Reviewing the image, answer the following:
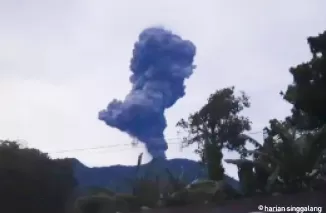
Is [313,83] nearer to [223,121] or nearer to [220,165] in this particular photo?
[220,165]

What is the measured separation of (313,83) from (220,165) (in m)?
5.59

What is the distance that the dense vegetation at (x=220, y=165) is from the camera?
20.8 metres

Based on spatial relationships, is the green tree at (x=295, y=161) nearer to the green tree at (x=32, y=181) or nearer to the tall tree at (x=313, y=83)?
the tall tree at (x=313, y=83)

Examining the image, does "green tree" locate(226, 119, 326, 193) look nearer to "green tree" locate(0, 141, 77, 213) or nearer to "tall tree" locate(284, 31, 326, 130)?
"tall tree" locate(284, 31, 326, 130)

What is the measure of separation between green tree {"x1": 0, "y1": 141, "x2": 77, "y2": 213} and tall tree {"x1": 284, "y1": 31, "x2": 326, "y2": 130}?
1859 centimetres

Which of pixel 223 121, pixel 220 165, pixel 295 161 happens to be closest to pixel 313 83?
pixel 295 161

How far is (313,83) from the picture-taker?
846 inches

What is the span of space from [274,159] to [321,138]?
6.76ft

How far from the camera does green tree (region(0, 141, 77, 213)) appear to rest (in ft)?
110

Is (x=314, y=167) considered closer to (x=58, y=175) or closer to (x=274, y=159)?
(x=274, y=159)

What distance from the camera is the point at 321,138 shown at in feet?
65.6

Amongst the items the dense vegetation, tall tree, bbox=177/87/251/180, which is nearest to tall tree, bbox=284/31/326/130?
the dense vegetation

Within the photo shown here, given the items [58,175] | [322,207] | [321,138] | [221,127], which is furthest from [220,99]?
[322,207]

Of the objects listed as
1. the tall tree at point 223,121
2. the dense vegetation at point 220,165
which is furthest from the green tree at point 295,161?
the tall tree at point 223,121
